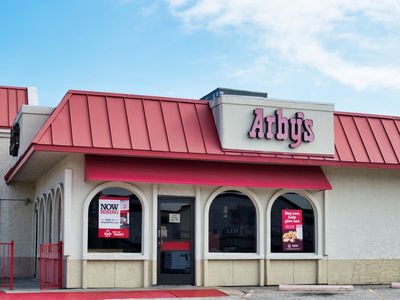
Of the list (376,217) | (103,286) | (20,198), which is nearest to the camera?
(103,286)

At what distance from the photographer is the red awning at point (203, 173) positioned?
661 inches

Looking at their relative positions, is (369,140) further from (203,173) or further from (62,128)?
(62,128)

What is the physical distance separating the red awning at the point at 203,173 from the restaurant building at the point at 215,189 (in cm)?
3

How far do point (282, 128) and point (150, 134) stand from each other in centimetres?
349

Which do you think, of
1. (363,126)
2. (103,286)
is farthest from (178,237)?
(363,126)

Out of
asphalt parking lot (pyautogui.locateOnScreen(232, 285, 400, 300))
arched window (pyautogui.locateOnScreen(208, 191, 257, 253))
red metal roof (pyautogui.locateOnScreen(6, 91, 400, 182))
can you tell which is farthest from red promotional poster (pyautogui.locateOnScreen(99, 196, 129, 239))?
asphalt parking lot (pyautogui.locateOnScreen(232, 285, 400, 300))

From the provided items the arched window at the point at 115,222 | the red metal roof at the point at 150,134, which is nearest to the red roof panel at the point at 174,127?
the red metal roof at the point at 150,134

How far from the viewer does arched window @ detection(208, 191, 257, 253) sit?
704 inches

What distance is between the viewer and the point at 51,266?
17938 mm

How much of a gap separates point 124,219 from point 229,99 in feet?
13.1

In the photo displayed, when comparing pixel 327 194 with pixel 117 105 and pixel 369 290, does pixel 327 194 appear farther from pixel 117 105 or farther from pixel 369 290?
pixel 117 105

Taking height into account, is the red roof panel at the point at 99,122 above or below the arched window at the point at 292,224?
above

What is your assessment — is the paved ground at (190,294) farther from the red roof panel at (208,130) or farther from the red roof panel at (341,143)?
the red roof panel at (341,143)

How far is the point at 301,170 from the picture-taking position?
18.7m
